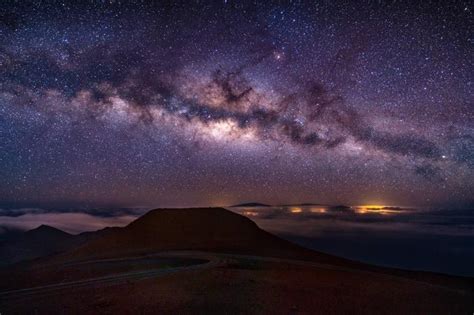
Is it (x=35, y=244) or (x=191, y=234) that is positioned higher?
(x=191, y=234)

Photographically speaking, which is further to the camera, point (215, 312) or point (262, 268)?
point (262, 268)

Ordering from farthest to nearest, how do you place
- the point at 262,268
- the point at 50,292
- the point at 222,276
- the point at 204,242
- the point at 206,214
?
the point at 206,214 < the point at 204,242 < the point at 262,268 < the point at 222,276 < the point at 50,292

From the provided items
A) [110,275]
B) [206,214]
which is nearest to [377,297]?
[110,275]

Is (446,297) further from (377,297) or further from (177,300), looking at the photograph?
(177,300)

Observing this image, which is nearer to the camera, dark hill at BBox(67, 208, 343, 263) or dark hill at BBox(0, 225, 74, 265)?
dark hill at BBox(67, 208, 343, 263)

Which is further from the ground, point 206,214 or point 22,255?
point 206,214

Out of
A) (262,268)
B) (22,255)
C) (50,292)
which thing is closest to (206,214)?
(262,268)

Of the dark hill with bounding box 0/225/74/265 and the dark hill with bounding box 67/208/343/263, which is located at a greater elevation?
the dark hill with bounding box 67/208/343/263

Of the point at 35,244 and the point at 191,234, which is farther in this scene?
the point at 35,244

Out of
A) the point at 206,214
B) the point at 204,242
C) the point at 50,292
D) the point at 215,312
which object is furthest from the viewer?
the point at 206,214

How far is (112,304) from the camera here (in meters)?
22.5

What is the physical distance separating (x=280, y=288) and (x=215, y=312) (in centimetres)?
802

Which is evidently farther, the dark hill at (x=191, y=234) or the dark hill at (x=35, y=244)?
the dark hill at (x=35, y=244)

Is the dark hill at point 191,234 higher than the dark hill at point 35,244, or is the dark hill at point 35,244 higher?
the dark hill at point 191,234
